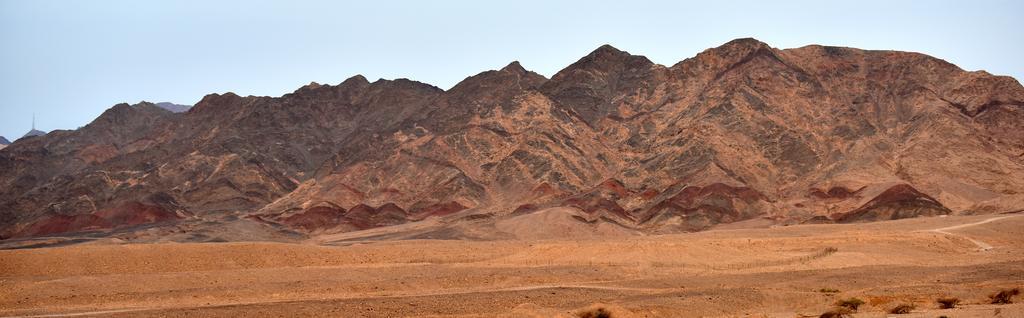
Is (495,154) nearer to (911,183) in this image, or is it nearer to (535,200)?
(535,200)

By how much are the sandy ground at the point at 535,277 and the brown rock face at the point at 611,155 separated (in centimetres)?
3253

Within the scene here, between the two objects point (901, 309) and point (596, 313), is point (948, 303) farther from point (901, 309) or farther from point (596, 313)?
point (596, 313)

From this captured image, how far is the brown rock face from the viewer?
93.7 m

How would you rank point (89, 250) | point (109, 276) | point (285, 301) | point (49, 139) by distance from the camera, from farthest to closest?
point (49, 139), point (89, 250), point (109, 276), point (285, 301)

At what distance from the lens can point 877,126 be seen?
105750 millimetres

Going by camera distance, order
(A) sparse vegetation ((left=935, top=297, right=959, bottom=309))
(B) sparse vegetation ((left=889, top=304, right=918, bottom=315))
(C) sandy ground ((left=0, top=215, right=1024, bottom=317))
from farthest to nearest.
→ (C) sandy ground ((left=0, top=215, right=1024, bottom=317))
(A) sparse vegetation ((left=935, top=297, right=959, bottom=309))
(B) sparse vegetation ((left=889, top=304, right=918, bottom=315))

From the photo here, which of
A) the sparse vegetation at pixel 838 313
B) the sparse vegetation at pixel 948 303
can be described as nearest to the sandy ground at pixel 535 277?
the sparse vegetation at pixel 948 303

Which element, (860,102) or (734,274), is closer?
(734,274)

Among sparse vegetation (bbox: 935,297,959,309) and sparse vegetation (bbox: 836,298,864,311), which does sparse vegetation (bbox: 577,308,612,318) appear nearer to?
sparse vegetation (bbox: 836,298,864,311)

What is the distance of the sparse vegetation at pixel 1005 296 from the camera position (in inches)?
1145

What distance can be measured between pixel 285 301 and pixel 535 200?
65.7 meters

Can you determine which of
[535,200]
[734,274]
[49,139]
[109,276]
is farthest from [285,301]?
[49,139]

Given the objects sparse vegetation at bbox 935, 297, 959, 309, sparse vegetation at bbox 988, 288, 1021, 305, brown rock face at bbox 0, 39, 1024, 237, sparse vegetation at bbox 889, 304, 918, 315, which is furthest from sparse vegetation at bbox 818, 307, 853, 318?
brown rock face at bbox 0, 39, 1024, 237

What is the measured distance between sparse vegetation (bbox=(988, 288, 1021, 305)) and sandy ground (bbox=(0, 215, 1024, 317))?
14.6 inches
